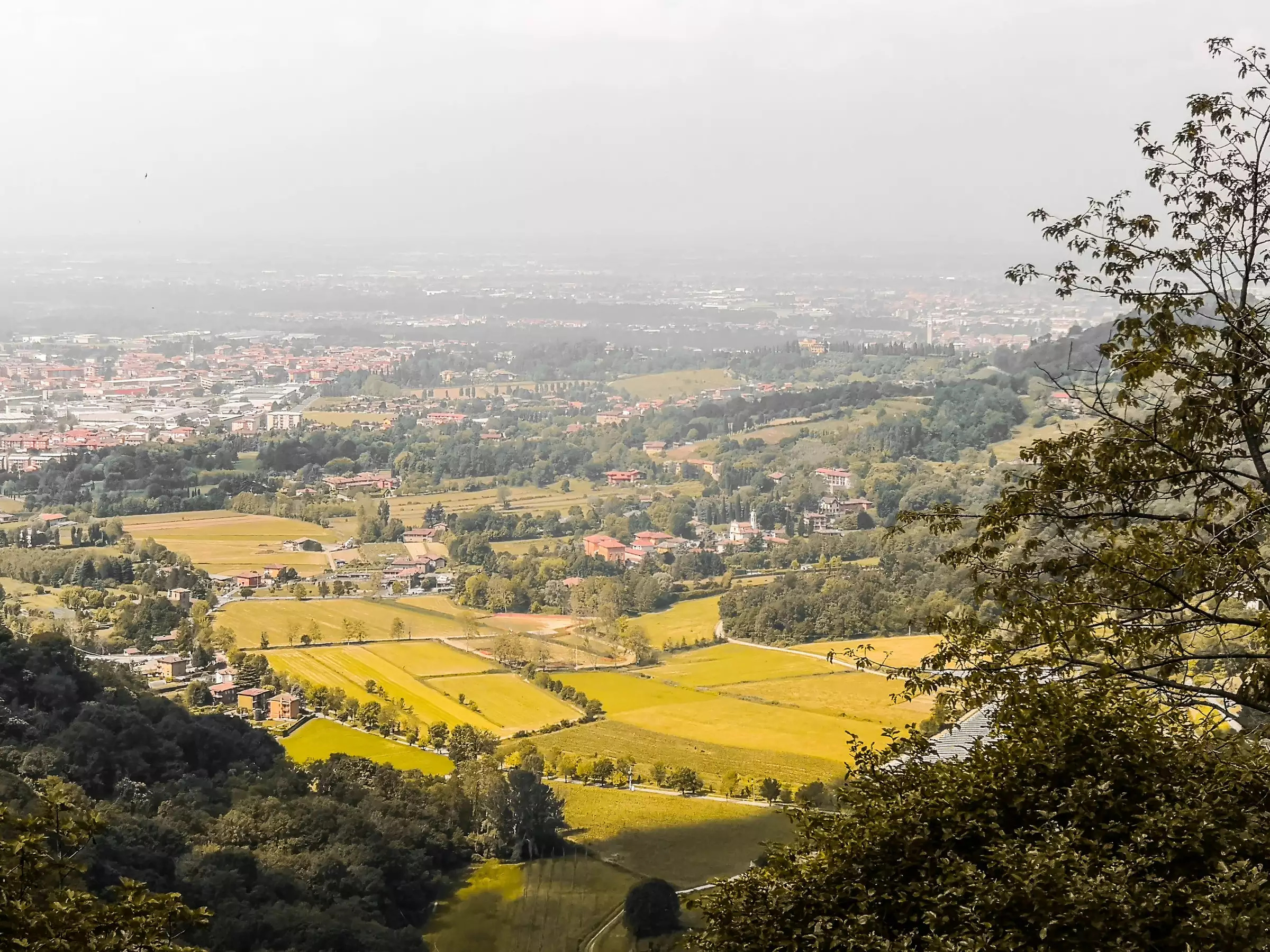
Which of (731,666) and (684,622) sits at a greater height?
(731,666)

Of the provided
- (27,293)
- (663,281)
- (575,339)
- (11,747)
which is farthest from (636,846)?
(663,281)

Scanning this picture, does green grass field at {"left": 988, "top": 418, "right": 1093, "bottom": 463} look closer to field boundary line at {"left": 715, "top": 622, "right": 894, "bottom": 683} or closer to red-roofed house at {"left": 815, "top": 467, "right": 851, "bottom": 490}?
red-roofed house at {"left": 815, "top": 467, "right": 851, "bottom": 490}

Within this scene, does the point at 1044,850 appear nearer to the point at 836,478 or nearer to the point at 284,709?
the point at 284,709

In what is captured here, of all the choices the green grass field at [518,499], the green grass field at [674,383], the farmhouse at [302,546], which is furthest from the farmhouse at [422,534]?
the green grass field at [674,383]

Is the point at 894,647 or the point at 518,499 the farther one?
the point at 518,499

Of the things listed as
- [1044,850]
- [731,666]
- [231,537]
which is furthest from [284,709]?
[1044,850]

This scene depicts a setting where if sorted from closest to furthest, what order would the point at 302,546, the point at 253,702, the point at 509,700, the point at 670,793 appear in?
the point at 670,793, the point at 253,702, the point at 509,700, the point at 302,546

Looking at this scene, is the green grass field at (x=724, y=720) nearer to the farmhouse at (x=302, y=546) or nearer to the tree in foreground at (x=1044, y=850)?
the farmhouse at (x=302, y=546)
